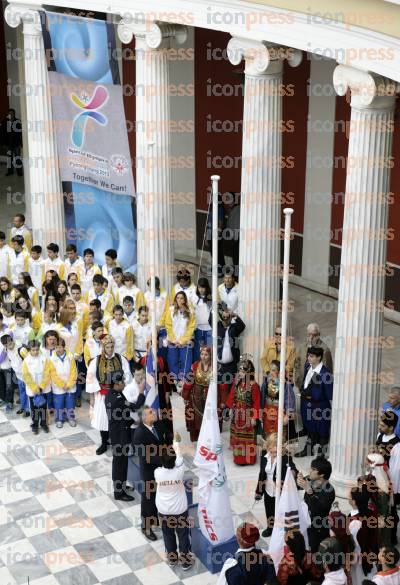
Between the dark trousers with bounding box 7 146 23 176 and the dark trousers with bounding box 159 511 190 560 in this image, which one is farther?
the dark trousers with bounding box 7 146 23 176

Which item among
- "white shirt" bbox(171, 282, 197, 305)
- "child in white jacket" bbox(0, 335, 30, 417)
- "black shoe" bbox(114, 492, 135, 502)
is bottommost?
"black shoe" bbox(114, 492, 135, 502)

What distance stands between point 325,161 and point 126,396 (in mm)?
7372

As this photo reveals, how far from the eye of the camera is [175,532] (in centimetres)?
1337

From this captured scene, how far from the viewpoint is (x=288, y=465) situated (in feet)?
41.6

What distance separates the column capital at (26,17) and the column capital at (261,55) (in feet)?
14.8

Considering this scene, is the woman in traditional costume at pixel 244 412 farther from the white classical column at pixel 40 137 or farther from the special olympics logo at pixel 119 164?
the white classical column at pixel 40 137

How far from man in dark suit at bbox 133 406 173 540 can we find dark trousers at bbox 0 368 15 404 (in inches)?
151

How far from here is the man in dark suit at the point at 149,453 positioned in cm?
1316

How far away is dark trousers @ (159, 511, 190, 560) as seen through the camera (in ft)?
42.5

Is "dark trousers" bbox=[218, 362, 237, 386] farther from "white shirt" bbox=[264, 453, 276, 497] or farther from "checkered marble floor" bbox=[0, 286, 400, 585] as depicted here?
"white shirt" bbox=[264, 453, 276, 497]

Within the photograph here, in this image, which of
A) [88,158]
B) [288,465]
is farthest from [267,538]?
[88,158]

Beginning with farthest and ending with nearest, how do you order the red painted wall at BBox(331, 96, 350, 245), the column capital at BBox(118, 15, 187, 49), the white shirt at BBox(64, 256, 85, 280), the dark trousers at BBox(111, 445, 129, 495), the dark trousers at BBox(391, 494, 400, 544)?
1. the red painted wall at BBox(331, 96, 350, 245)
2. the white shirt at BBox(64, 256, 85, 280)
3. the column capital at BBox(118, 15, 187, 49)
4. the dark trousers at BBox(111, 445, 129, 495)
5. the dark trousers at BBox(391, 494, 400, 544)

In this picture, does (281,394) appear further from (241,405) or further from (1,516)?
(1,516)

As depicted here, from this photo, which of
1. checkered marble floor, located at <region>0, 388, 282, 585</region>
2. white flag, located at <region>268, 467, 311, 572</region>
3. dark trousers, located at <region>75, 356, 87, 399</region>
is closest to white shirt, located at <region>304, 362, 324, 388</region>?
checkered marble floor, located at <region>0, 388, 282, 585</region>
